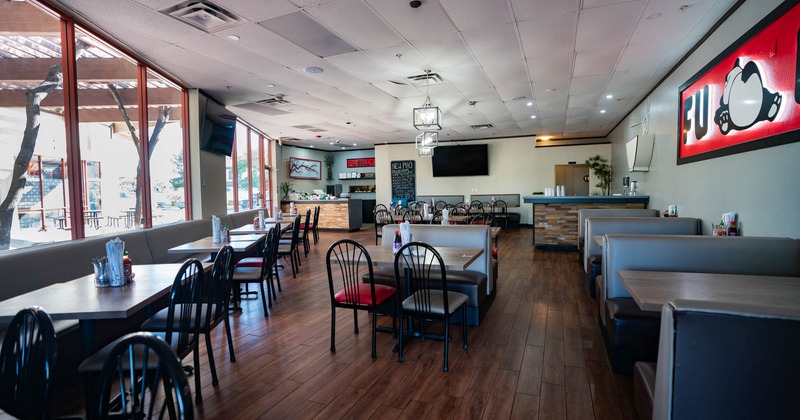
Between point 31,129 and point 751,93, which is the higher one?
point 751,93

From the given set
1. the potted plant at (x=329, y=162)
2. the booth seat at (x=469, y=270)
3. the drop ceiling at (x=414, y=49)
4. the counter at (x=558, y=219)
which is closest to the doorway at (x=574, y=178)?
the drop ceiling at (x=414, y=49)

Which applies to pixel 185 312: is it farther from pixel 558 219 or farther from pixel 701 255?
pixel 558 219

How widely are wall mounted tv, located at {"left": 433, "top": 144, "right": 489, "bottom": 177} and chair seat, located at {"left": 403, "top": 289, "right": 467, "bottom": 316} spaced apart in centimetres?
974

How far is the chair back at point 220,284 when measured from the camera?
260cm

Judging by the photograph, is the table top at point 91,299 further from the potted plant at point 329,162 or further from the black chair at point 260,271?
the potted plant at point 329,162

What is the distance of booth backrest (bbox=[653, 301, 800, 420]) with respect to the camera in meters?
1.13

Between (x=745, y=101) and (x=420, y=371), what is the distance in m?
3.58

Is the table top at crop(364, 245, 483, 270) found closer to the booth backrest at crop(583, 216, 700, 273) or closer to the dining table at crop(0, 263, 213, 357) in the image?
the dining table at crop(0, 263, 213, 357)

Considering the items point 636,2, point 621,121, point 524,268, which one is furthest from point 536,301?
point 621,121

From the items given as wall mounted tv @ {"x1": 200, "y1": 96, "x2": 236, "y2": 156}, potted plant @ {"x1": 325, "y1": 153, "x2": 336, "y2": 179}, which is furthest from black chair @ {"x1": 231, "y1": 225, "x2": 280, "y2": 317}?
potted plant @ {"x1": 325, "y1": 153, "x2": 336, "y2": 179}

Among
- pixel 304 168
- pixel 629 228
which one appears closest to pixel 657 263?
pixel 629 228

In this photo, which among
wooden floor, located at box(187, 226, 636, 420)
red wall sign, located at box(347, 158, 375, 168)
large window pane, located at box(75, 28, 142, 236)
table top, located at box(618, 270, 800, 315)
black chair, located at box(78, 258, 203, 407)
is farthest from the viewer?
red wall sign, located at box(347, 158, 375, 168)

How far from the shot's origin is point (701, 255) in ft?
9.03

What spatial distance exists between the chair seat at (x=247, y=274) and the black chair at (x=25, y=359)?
7.42 feet
